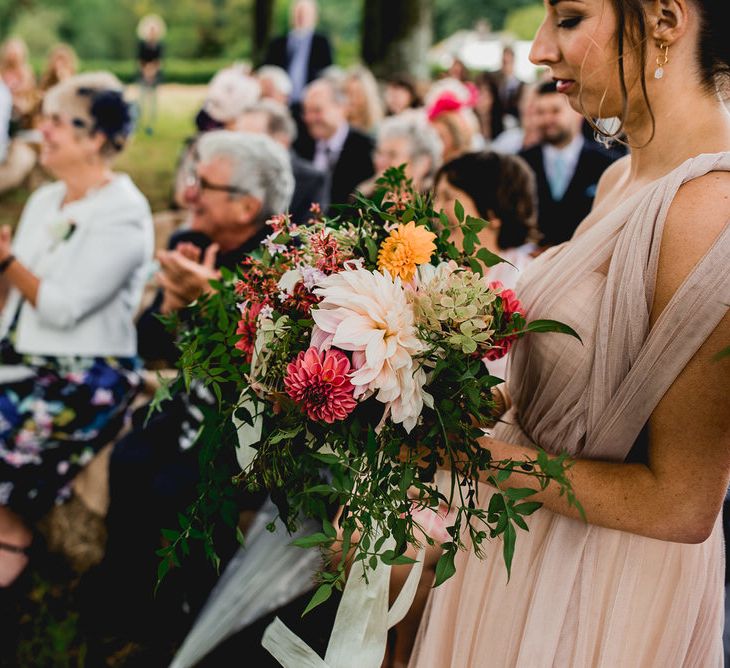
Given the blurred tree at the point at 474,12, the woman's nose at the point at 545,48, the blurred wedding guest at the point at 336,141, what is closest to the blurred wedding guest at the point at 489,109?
the blurred wedding guest at the point at 336,141

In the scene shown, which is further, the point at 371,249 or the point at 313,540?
the point at 371,249

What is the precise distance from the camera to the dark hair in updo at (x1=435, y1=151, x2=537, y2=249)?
349 centimetres

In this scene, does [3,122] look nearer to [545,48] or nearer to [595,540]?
[545,48]

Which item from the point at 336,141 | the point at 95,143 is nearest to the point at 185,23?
the point at 336,141

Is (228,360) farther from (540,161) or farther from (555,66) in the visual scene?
(540,161)

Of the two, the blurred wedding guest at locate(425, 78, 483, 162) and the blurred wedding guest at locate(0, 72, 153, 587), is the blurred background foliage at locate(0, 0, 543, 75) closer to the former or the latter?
the blurred wedding guest at locate(425, 78, 483, 162)

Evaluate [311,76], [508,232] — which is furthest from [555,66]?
[311,76]

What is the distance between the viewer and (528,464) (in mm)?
1371

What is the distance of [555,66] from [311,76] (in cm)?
988

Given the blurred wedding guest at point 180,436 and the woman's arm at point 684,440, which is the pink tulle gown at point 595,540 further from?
the blurred wedding guest at point 180,436

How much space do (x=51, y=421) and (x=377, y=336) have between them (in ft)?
8.35

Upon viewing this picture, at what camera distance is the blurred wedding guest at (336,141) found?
7254mm

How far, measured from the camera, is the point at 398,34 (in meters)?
13.0

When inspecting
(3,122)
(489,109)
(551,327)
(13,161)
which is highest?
(551,327)
